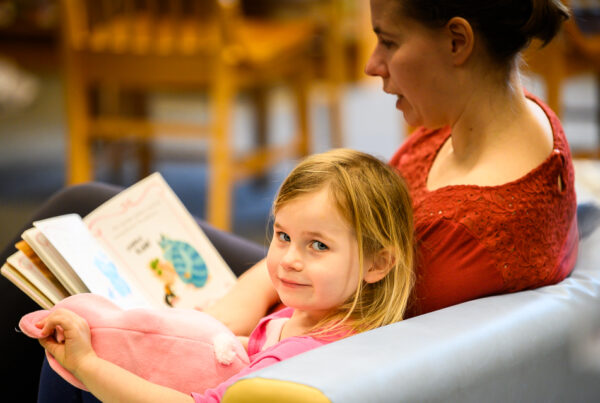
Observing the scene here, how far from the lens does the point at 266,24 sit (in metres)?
3.42

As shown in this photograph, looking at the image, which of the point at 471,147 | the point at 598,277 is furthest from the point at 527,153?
the point at 598,277

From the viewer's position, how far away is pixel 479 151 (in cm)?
118

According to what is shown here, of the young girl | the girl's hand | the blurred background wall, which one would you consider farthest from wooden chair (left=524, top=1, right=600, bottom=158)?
the girl's hand

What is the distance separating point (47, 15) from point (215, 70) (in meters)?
1.12

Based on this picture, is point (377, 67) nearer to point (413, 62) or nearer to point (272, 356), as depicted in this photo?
point (413, 62)

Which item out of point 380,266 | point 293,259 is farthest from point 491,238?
point 293,259

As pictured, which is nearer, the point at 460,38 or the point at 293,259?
the point at 293,259

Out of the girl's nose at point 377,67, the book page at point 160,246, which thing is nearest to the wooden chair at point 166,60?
the book page at point 160,246

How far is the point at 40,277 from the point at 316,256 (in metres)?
0.41

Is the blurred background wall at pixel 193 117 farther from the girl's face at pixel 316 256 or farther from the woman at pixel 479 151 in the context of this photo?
the girl's face at pixel 316 256

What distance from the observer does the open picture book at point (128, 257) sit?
45.5 inches

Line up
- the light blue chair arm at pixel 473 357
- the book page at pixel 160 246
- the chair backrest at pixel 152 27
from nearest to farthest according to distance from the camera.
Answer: the light blue chair arm at pixel 473 357
the book page at pixel 160 246
the chair backrest at pixel 152 27

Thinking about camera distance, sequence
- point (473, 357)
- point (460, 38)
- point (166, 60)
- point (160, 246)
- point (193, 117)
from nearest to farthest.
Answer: point (473, 357)
point (460, 38)
point (160, 246)
point (166, 60)
point (193, 117)

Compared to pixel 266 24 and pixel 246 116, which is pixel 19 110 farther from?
pixel 266 24
